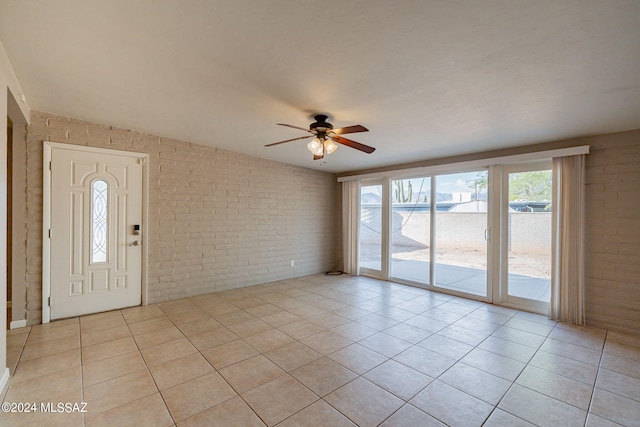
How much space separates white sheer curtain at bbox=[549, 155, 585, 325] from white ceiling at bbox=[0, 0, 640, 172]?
573mm

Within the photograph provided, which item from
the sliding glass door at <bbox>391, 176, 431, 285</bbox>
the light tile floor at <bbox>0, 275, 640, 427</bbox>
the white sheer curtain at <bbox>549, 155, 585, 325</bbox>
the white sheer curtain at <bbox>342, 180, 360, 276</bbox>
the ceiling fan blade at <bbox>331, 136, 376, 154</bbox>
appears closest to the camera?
the light tile floor at <bbox>0, 275, 640, 427</bbox>

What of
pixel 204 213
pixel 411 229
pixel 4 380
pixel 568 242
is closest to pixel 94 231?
pixel 204 213

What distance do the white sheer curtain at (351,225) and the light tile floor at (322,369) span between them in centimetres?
236

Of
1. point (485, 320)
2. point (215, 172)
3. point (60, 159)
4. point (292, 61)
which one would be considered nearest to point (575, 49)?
point (292, 61)

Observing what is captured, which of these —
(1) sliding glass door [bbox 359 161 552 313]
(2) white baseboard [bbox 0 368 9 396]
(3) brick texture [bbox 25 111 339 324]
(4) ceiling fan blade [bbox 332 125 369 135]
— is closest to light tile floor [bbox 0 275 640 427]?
(2) white baseboard [bbox 0 368 9 396]

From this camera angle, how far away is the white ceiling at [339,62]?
60.1 inches

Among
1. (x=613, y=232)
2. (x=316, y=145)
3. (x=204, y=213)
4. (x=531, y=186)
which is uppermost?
(x=316, y=145)

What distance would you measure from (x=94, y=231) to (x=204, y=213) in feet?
4.67

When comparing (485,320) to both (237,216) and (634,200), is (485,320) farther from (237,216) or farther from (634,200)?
(237,216)

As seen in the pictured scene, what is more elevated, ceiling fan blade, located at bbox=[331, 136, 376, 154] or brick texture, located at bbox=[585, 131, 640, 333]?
ceiling fan blade, located at bbox=[331, 136, 376, 154]

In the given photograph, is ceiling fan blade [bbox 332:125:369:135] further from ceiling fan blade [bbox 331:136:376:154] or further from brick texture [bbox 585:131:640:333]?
brick texture [bbox 585:131:640:333]

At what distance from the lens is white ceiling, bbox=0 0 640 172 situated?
153 centimetres

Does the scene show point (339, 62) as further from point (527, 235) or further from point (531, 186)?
point (527, 235)

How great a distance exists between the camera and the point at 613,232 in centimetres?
334
